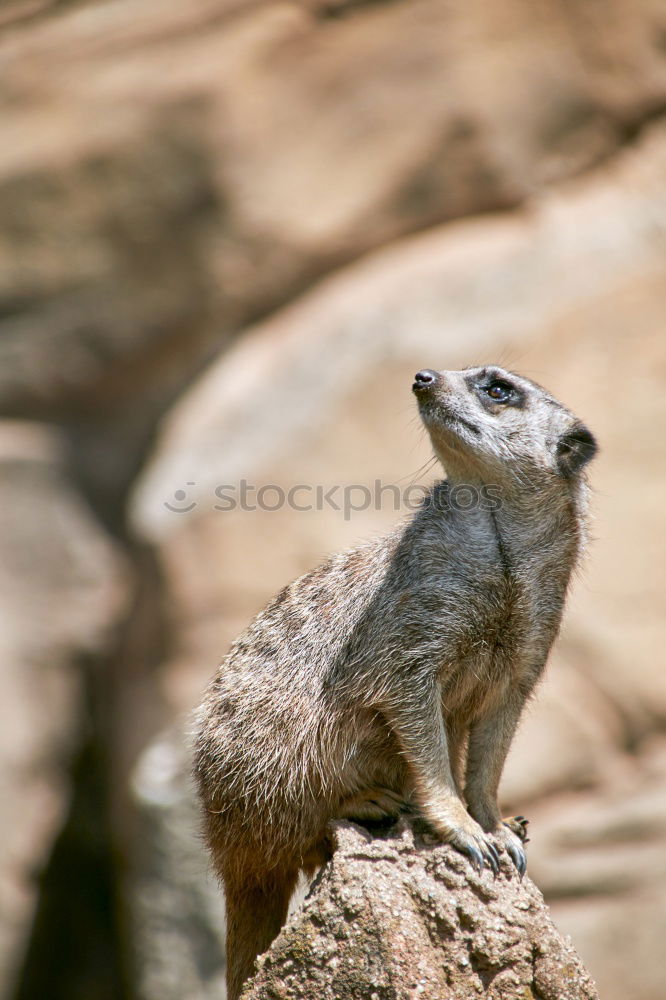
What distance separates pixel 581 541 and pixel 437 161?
16.1ft

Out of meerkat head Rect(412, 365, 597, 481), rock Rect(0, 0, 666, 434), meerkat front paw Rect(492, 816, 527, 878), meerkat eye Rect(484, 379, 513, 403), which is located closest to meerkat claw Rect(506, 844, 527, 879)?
meerkat front paw Rect(492, 816, 527, 878)

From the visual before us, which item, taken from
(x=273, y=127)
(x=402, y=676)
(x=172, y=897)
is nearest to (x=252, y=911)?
(x=402, y=676)

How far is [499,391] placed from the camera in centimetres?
338

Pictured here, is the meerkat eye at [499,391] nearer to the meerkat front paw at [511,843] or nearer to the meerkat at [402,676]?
the meerkat at [402,676]

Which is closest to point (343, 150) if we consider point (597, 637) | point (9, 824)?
point (597, 637)

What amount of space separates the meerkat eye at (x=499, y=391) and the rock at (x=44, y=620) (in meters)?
5.18

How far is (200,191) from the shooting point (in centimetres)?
762

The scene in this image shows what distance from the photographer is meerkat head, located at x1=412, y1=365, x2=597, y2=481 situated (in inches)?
127

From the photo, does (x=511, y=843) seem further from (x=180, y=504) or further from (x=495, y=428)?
(x=180, y=504)

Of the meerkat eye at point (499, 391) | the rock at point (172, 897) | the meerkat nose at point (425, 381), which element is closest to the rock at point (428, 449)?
the rock at point (172, 897)

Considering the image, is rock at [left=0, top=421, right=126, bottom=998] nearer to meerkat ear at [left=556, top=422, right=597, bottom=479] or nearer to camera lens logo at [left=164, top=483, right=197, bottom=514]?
camera lens logo at [left=164, top=483, right=197, bottom=514]

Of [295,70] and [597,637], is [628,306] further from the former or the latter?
[295,70]

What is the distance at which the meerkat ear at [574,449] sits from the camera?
3281mm

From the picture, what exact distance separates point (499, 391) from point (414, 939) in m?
1.57
